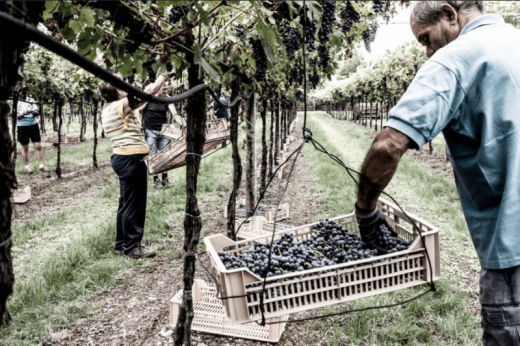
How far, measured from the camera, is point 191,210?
2408 mm

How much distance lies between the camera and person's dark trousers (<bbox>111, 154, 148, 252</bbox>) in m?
4.34

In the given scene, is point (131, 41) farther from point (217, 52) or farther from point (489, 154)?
point (489, 154)

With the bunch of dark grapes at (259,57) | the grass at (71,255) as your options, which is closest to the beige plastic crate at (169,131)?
the grass at (71,255)

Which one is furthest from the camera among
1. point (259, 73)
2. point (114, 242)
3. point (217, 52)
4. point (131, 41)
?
point (114, 242)

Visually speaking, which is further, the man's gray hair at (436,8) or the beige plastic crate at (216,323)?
the beige plastic crate at (216,323)

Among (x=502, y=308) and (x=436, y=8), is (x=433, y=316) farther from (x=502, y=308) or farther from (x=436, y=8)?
(x=436, y=8)

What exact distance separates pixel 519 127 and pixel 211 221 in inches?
189

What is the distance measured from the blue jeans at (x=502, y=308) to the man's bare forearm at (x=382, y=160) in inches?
25.7

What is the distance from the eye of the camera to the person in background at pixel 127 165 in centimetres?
421

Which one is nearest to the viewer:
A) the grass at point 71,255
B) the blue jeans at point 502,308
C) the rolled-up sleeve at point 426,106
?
the rolled-up sleeve at point 426,106

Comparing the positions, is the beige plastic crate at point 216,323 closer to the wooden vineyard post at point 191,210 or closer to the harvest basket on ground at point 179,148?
the wooden vineyard post at point 191,210

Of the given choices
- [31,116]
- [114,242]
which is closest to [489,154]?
[114,242]

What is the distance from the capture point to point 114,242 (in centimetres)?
486

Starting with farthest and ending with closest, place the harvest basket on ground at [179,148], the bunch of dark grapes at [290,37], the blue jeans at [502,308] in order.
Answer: the harvest basket on ground at [179,148], the bunch of dark grapes at [290,37], the blue jeans at [502,308]
